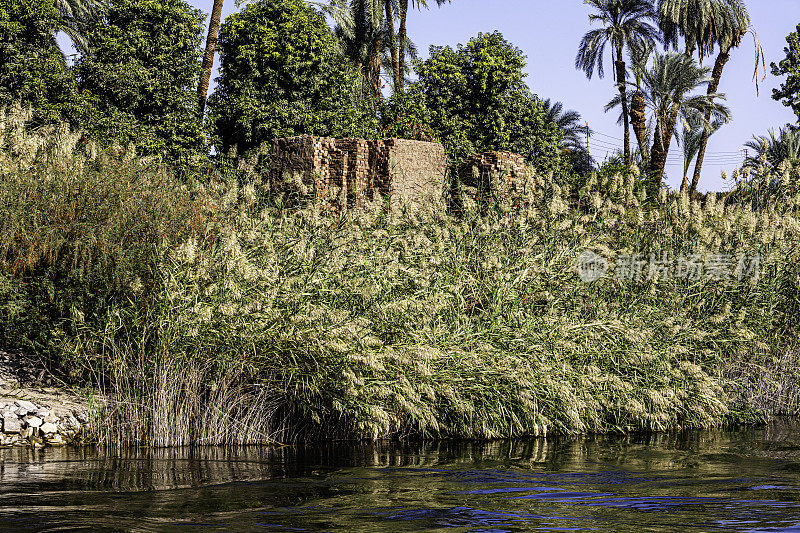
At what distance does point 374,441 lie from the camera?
999 cm

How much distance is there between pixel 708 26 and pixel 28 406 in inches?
1435

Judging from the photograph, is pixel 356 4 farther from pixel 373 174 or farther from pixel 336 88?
pixel 373 174

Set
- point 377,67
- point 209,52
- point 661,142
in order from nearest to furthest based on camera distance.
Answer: point 209,52
point 661,142
point 377,67

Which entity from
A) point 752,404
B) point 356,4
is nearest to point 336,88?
point 356,4

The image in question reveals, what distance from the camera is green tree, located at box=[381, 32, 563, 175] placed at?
31375 mm

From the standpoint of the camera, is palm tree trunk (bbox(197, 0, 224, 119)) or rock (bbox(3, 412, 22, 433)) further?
palm tree trunk (bbox(197, 0, 224, 119))

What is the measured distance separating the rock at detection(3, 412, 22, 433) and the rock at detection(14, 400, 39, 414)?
0.14m

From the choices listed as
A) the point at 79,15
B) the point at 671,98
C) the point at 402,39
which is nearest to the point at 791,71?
the point at 671,98

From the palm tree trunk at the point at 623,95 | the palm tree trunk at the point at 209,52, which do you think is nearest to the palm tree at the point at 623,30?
the palm tree trunk at the point at 623,95

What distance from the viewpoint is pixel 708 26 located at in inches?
1550

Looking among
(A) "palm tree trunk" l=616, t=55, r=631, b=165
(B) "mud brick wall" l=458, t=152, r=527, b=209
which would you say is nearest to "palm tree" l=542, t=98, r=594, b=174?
(A) "palm tree trunk" l=616, t=55, r=631, b=165

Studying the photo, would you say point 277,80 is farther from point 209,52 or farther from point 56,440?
point 56,440

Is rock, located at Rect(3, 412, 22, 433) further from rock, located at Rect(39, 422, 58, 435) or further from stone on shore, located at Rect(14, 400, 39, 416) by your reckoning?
rock, located at Rect(39, 422, 58, 435)

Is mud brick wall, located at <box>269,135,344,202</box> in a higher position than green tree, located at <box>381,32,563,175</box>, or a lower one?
lower
